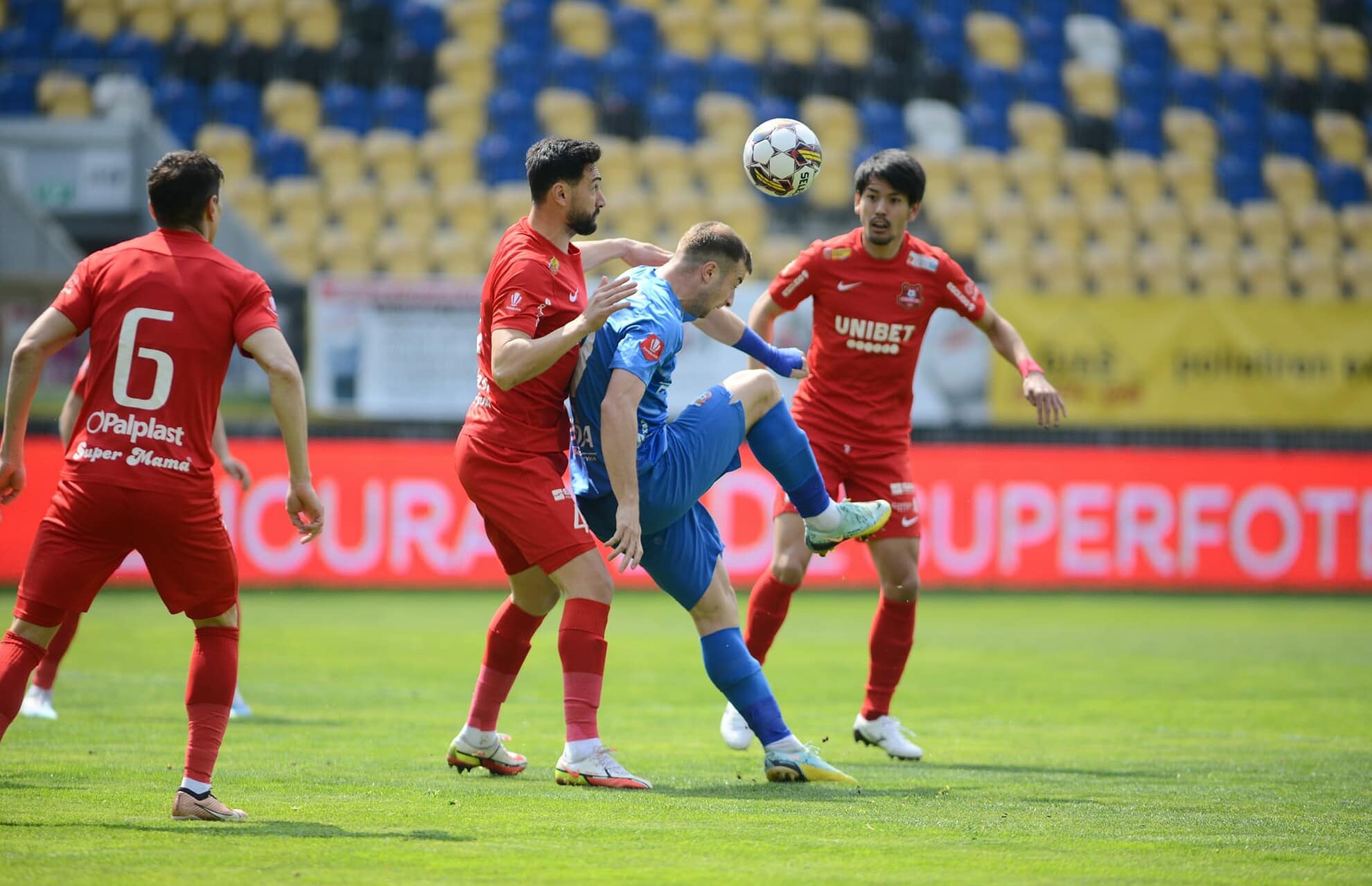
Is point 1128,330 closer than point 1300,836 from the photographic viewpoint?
No

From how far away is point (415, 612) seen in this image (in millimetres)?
14641

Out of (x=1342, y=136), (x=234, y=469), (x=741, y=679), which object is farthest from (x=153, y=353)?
(x=1342, y=136)

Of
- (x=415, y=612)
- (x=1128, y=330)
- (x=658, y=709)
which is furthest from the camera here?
(x=1128, y=330)

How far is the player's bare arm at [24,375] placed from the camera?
4961mm

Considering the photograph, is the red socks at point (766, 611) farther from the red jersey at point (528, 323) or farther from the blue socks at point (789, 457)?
the red jersey at point (528, 323)

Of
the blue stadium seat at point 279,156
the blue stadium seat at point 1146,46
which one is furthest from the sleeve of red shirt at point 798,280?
the blue stadium seat at point 1146,46

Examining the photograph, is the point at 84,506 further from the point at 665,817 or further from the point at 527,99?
the point at 527,99

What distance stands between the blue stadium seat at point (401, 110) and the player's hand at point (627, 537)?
53.4 feet

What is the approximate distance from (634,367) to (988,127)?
1724cm

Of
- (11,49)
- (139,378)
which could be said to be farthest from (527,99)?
(139,378)

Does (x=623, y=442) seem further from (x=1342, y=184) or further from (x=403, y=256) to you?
(x=1342, y=184)

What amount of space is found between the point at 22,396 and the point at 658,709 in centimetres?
449

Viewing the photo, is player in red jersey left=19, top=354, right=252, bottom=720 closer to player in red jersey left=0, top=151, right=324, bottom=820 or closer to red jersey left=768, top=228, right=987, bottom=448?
player in red jersey left=0, top=151, right=324, bottom=820

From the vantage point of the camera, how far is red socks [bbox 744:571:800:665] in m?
7.55
